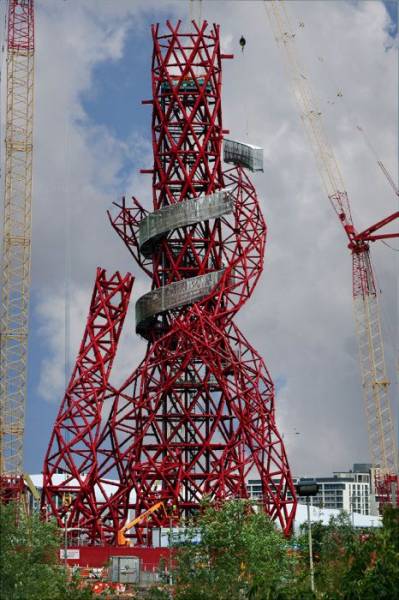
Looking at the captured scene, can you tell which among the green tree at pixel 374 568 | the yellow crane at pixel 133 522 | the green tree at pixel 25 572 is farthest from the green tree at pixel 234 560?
the yellow crane at pixel 133 522

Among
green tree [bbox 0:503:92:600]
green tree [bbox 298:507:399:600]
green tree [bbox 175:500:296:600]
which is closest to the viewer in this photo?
green tree [bbox 298:507:399:600]

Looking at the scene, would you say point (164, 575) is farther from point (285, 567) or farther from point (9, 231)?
point (9, 231)

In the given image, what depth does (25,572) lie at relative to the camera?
63.2 m

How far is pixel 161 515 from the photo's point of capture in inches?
4390

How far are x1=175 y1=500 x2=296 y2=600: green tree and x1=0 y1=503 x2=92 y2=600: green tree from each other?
4685mm

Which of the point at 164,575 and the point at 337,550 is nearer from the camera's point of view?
the point at 164,575

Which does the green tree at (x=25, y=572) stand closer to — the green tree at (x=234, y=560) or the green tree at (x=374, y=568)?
the green tree at (x=234, y=560)

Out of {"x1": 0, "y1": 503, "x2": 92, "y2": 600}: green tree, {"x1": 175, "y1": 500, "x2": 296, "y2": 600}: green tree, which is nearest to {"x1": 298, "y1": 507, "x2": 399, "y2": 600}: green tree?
{"x1": 175, "y1": 500, "x2": 296, "y2": 600}: green tree

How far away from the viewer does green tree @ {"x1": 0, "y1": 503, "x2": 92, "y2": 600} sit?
201ft

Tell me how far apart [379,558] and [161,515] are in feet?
197

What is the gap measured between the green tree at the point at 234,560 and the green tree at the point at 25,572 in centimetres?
468

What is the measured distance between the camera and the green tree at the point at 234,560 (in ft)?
206

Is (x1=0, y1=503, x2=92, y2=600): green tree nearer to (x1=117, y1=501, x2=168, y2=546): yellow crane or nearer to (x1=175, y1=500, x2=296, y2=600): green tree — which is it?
(x1=175, y1=500, x2=296, y2=600): green tree

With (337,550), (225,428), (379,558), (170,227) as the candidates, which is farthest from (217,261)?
(379,558)
